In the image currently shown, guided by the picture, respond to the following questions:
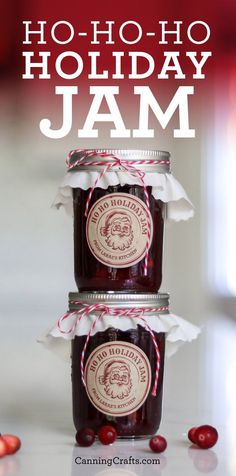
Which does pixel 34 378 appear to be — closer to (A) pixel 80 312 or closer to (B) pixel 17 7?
(A) pixel 80 312

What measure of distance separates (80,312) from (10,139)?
168cm

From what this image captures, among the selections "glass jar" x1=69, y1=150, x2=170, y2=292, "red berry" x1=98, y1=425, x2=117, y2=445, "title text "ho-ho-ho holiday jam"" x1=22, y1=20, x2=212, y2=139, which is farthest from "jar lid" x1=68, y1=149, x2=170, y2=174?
"title text "ho-ho-ho holiday jam"" x1=22, y1=20, x2=212, y2=139

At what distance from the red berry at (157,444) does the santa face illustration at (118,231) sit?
0.87 ft

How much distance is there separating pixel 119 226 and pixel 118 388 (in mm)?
224

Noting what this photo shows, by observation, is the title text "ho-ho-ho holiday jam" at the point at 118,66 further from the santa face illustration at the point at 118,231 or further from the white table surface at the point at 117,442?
the santa face illustration at the point at 118,231

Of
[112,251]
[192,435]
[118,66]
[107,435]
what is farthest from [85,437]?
[118,66]

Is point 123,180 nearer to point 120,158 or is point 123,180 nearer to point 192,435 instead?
point 120,158

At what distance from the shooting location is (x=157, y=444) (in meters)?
→ 1.27

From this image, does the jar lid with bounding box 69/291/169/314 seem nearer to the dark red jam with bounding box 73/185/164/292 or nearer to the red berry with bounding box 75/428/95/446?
the dark red jam with bounding box 73/185/164/292

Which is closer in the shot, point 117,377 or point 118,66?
point 117,377

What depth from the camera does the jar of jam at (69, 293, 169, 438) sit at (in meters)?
1.33

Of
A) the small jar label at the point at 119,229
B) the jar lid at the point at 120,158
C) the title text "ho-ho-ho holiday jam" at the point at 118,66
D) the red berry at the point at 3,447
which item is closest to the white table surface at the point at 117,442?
the red berry at the point at 3,447

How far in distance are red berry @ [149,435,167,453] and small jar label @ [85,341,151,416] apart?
71 mm

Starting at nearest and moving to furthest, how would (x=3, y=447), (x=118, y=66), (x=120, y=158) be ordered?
1. (x=3, y=447)
2. (x=120, y=158)
3. (x=118, y=66)
